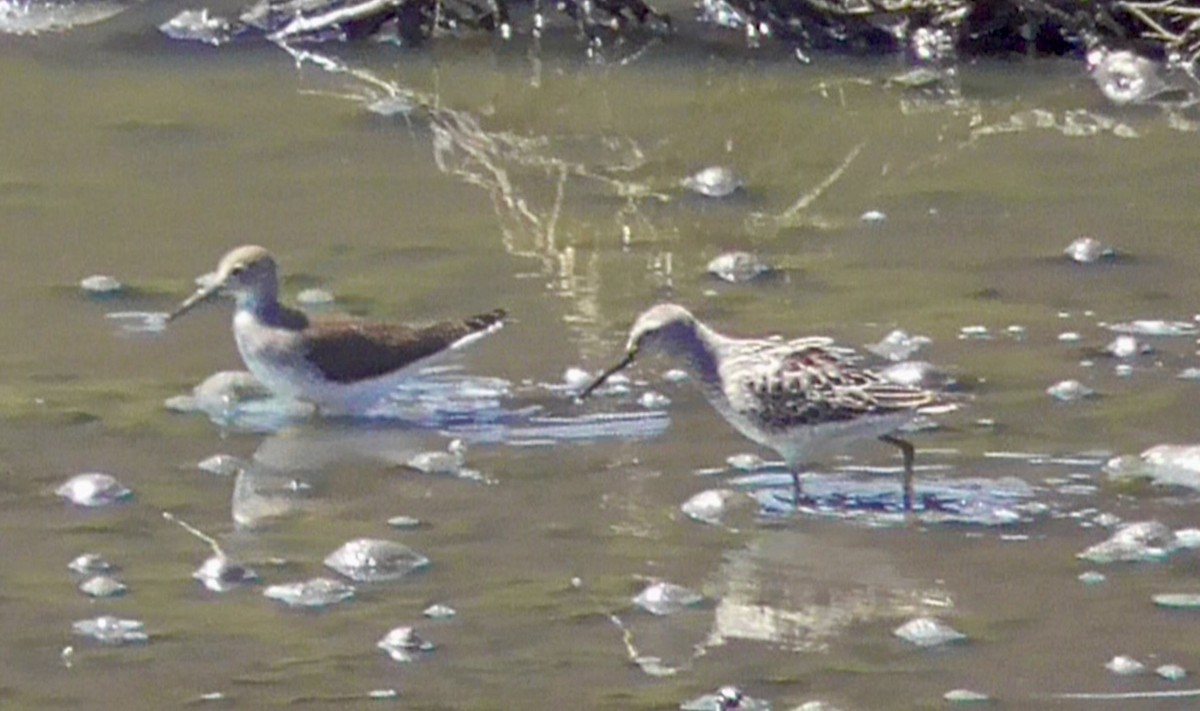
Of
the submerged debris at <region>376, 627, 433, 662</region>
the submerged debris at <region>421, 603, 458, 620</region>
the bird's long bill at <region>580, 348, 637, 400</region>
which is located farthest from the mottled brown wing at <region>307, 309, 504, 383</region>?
Result: the submerged debris at <region>376, 627, 433, 662</region>

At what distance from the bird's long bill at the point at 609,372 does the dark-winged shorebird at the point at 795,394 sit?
129 millimetres

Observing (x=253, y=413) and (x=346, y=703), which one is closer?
(x=346, y=703)

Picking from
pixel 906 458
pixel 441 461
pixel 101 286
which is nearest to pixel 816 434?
pixel 906 458

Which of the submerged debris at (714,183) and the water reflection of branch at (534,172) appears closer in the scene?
the water reflection of branch at (534,172)

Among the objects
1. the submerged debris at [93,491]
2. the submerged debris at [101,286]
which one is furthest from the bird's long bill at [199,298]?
the submerged debris at [93,491]

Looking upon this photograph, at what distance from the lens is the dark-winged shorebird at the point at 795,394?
287 inches

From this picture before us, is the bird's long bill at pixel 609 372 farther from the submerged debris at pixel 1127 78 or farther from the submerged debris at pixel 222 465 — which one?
the submerged debris at pixel 1127 78

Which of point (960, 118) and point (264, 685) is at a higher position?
point (960, 118)

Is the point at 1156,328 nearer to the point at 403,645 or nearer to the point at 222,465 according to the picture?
the point at 222,465

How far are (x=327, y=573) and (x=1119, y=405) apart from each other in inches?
97.5

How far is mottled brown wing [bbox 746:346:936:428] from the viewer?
23.8ft

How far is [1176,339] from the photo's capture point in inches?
343

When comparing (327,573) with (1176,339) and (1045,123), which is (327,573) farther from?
(1045,123)

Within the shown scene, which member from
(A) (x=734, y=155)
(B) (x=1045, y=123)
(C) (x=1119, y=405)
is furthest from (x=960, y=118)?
(C) (x=1119, y=405)
